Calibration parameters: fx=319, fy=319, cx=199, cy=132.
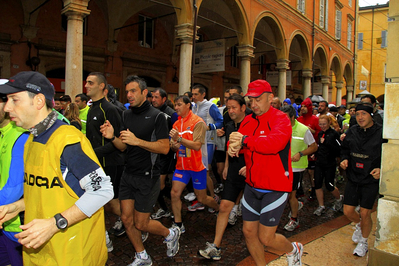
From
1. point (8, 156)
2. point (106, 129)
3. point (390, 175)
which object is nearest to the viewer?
point (8, 156)

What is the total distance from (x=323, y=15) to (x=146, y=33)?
17.5m

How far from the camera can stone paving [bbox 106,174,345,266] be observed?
3834 millimetres

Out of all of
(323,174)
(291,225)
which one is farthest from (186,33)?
(291,225)

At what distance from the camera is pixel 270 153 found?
9.46 feet

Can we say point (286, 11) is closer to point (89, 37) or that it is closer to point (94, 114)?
point (89, 37)

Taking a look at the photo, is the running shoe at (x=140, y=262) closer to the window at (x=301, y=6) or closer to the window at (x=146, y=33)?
the window at (x=146, y=33)

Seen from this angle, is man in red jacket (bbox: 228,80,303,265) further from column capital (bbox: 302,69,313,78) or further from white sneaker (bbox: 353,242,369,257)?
column capital (bbox: 302,69,313,78)

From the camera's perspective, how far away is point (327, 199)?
6.82 meters

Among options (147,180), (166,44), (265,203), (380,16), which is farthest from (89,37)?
(380,16)

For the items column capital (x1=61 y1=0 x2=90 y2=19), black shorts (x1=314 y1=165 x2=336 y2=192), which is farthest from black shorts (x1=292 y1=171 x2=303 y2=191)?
column capital (x1=61 y1=0 x2=90 y2=19)

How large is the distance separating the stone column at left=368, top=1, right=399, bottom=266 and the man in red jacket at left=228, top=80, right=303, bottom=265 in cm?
97

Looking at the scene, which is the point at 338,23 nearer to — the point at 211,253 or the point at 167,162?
the point at 167,162

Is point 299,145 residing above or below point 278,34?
below

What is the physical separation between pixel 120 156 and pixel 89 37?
39.1 ft
